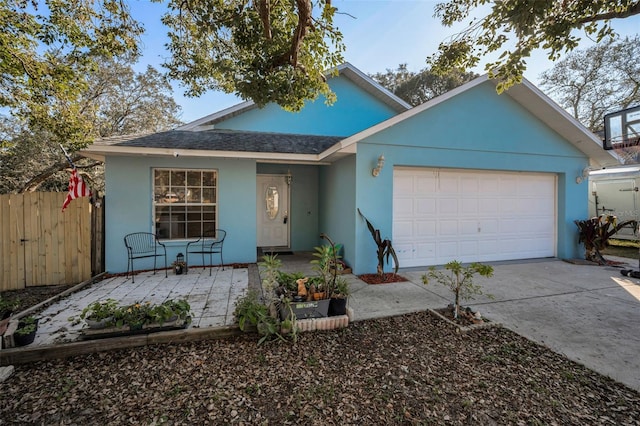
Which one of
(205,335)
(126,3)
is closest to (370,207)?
(205,335)

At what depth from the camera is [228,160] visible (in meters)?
6.76

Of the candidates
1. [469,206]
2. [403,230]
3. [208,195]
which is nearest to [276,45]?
[208,195]

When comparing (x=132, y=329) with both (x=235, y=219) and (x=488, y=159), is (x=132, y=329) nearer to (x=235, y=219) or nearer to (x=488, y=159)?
(x=235, y=219)

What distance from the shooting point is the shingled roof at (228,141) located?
20.4 feet

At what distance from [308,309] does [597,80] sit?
23586mm

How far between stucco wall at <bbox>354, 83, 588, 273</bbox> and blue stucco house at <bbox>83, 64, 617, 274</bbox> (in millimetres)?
24

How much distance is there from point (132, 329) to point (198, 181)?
4.20m

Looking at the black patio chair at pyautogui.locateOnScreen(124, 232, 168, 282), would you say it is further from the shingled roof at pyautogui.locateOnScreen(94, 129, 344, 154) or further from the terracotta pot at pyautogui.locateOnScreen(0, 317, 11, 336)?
the terracotta pot at pyautogui.locateOnScreen(0, 317, 11, 336)

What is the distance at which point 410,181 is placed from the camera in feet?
21.2

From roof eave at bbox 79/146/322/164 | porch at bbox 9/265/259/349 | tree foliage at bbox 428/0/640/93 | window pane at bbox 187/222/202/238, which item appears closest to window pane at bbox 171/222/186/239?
window pane at bbox 187/222/202/238

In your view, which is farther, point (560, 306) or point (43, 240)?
point (43, 240)

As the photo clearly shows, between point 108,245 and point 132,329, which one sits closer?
point 132,329

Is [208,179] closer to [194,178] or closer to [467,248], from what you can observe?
[194,178]

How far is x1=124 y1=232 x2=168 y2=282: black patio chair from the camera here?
6.22 m
